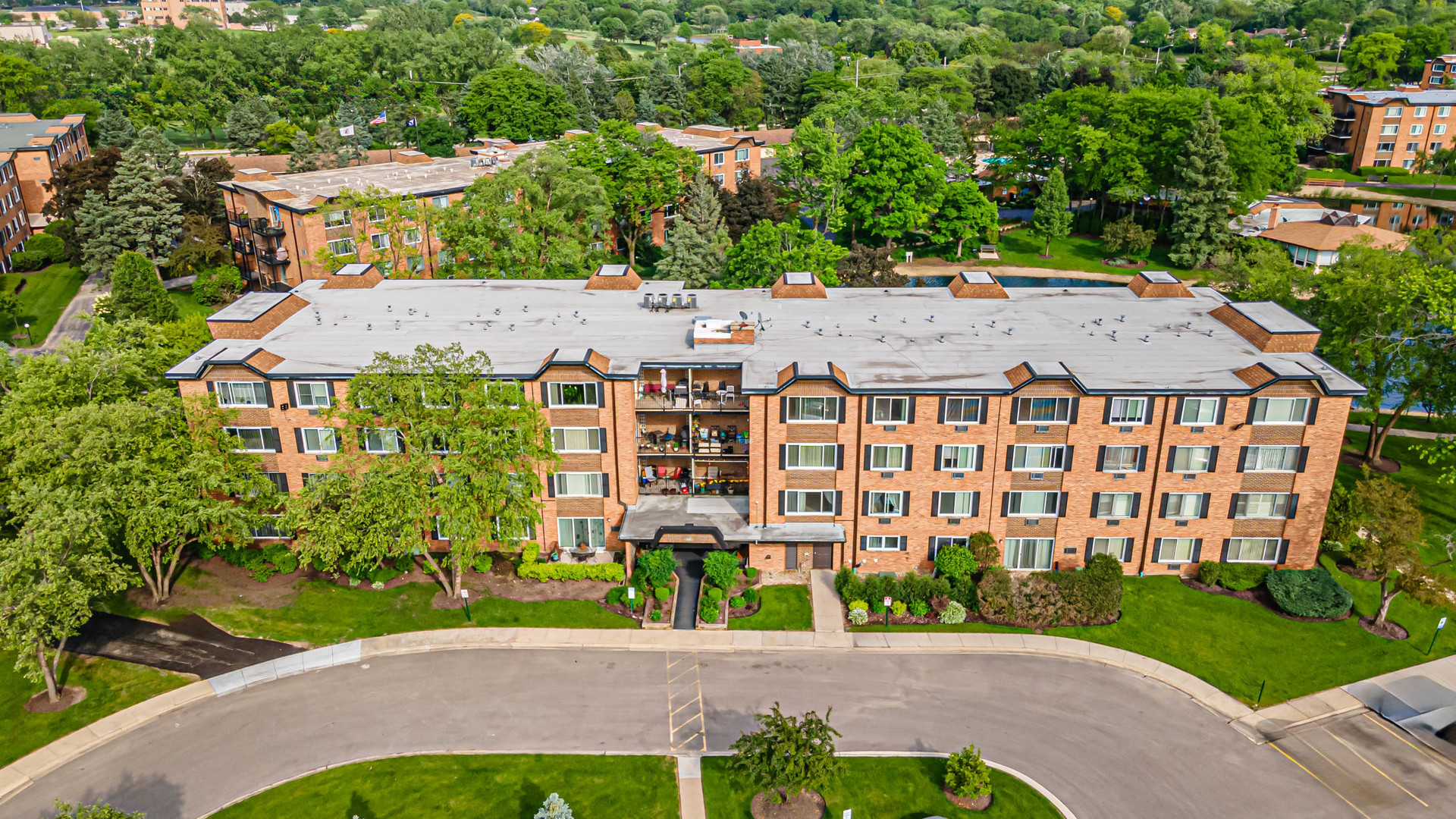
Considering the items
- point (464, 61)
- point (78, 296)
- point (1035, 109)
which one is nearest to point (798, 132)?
point (1035, 109)

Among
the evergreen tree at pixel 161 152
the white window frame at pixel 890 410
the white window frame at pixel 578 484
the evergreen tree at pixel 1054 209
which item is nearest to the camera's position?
the white window frame at pixel 890 410

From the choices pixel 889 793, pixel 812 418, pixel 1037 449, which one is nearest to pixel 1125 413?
pixel 1037 449

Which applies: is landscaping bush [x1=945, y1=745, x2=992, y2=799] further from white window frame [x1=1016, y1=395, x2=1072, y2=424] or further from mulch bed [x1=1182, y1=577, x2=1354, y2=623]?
mulch bed [x1=1182, y1=577, x2=1354, y2=623]

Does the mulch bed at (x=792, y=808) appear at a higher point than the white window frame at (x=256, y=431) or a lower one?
lower

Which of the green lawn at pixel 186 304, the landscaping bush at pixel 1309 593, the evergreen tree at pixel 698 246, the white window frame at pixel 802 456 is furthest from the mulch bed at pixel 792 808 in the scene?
the green lawn at pixel 186 304

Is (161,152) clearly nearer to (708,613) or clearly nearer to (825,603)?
(708,613)

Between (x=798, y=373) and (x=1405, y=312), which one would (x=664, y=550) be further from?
(x=1405, y=312)

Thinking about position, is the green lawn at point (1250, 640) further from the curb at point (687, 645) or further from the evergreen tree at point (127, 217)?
the evergreen tree at point (127, 217)
